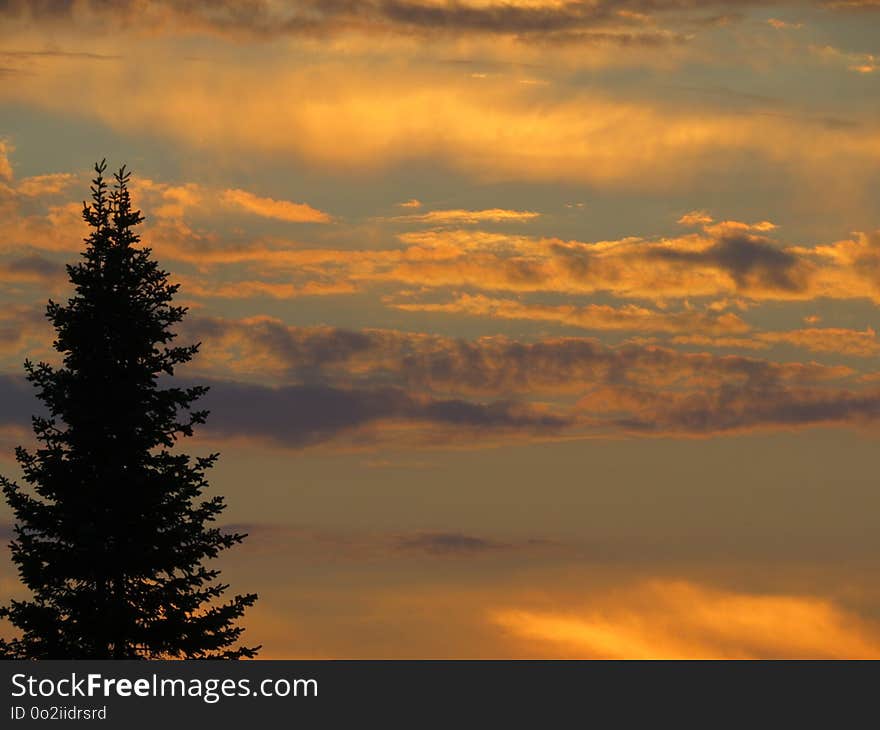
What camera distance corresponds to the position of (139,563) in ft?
135

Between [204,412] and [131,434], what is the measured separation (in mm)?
2138

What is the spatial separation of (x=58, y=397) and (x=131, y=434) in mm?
2254

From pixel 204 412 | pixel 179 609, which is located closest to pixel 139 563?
pixel 179 609

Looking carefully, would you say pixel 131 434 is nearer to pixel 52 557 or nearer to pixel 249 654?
pixel 52 557

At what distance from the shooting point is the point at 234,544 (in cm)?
4212

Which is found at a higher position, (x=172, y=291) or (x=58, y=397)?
(x=172, y=291)
